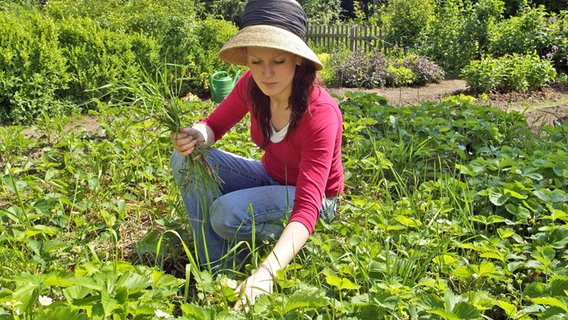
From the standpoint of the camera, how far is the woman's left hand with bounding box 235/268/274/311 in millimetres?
1569

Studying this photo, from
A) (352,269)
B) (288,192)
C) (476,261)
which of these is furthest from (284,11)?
(476,261)

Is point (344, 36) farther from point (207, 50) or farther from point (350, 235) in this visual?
point (350, 235)

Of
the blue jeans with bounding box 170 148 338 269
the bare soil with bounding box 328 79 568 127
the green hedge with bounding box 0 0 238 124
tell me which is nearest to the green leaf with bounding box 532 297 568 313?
the blue jeans with bounding box 170 148 338 269

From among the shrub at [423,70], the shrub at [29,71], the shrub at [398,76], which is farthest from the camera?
the shrub at [423,70]

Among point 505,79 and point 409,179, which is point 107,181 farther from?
point 505,79

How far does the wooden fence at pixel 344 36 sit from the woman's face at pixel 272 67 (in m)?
8.55

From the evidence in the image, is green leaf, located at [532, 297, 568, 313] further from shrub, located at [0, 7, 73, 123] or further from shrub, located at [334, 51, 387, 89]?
shrub, located at [334, 51, 387, 89]

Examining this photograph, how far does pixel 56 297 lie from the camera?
6.06 ft

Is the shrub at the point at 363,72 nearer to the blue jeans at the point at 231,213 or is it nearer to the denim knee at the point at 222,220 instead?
the blue jeans at the point at 231,213

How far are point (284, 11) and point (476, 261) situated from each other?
122cm

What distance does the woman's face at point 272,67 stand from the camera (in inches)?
79.0

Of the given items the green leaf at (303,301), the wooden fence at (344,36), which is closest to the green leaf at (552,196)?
the green leaf at (303,301)

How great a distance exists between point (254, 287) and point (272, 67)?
0.85 m

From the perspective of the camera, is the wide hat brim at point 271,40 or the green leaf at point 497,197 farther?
the green leaf at point 497,197
